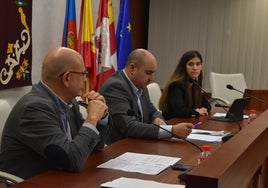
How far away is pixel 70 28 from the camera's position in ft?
14.1

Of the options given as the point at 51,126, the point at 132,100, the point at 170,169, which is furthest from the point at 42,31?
the point at 170,169

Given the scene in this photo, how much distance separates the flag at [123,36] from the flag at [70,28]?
0.87 meters

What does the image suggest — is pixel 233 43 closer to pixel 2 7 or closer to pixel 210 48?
pixel 210 48

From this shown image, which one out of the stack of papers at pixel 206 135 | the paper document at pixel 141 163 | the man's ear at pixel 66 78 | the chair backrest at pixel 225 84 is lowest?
the chair backrest at pixel 225 84

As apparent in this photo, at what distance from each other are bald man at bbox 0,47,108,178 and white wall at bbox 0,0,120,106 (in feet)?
5.49

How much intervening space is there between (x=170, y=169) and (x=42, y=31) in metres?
2.51

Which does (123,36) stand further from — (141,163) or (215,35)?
(141,163)

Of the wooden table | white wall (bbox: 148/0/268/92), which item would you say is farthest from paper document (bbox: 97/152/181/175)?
white wall (bbox: 148/0/268/92)

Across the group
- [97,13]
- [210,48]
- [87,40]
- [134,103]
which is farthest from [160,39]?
[134,103]

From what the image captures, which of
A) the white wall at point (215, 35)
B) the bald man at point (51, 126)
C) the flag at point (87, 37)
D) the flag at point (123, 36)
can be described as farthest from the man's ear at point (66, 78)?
the white wall at point (215, 35)

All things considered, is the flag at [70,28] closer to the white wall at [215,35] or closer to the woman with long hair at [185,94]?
the woman with long hair at [185,94]

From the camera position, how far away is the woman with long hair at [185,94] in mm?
3745

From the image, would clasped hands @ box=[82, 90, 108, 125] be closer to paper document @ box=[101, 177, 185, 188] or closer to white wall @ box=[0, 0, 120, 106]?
paper document @ box=[101, 177, 185, 188]

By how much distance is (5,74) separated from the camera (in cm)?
352
